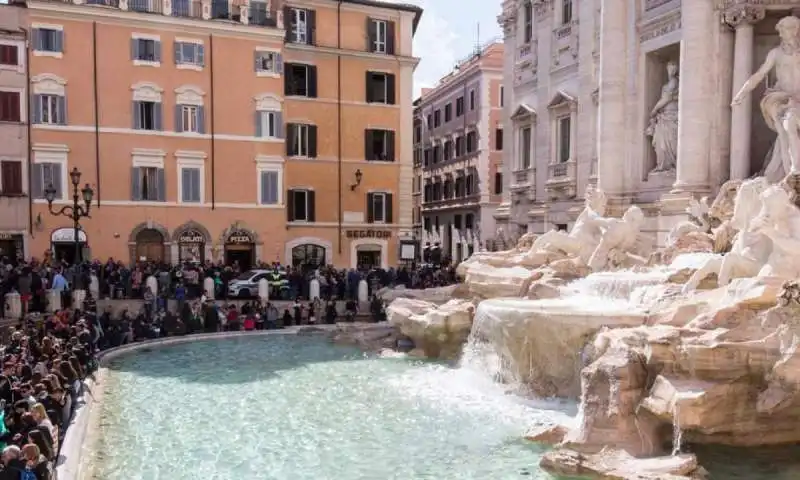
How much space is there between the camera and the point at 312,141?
30984 mm

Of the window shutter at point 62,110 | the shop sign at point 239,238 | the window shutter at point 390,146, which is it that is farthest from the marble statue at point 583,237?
the window shutter at point 62,110

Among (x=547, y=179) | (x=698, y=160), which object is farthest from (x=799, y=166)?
(x=547, y=179)

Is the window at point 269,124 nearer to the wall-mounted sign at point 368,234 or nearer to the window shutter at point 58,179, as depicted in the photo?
the wall-mounted sign at point 368,234

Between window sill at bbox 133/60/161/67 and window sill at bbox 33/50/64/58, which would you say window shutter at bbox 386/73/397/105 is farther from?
window sill at bbox 33/50/64/58

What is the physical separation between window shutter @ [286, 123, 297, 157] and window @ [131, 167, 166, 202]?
5.23 metres

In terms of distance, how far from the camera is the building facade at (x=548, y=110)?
21.5 m

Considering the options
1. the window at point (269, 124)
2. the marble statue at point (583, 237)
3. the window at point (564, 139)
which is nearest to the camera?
the marble statue at point (583, 237)

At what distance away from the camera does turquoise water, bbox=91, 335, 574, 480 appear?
920 cm

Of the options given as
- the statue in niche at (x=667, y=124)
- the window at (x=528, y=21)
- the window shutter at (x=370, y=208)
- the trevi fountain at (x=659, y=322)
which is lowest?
the trevi fountain at (x=659, y=322)

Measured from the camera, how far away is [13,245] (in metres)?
26.0

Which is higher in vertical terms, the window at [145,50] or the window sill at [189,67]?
the window at [145,50]

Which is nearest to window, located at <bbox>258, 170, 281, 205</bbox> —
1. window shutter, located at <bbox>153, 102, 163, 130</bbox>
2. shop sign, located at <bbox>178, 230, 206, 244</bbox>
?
shop sign, located at <bbox>178, 230, 206, 244</bbox>

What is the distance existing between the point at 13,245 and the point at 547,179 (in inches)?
723

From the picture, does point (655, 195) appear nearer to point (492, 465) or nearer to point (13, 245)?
point (492, 465)
